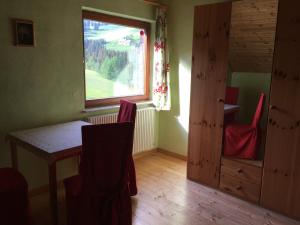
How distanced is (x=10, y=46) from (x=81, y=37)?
2.46 feet

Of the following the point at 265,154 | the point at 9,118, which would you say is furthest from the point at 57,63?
the point at 265,154

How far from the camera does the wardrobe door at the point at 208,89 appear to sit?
267 centimetres

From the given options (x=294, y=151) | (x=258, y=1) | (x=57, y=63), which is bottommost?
(x=294, y=151)

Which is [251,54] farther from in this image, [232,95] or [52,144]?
[52,144]

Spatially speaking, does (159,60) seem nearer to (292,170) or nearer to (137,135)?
(137,135)

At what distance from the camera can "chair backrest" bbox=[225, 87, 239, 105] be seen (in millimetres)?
2739

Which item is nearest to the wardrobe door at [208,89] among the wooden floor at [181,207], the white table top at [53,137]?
the wooden floor at [181,207]

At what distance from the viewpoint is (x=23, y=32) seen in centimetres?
241

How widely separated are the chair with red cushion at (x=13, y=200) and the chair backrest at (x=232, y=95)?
2.05 m

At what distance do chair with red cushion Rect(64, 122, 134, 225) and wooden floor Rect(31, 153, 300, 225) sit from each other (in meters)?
0.51

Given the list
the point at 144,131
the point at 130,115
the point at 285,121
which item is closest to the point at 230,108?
the point at 285,121

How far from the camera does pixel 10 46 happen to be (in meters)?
2.36

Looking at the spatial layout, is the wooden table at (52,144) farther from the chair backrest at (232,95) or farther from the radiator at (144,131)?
the chair backrest at (232,95)

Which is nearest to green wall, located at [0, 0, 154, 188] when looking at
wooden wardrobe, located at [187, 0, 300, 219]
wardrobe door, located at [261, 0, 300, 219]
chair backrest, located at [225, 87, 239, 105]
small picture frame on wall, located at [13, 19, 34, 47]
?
small picture frame on wall, located at [13, 19, 34, 47]
